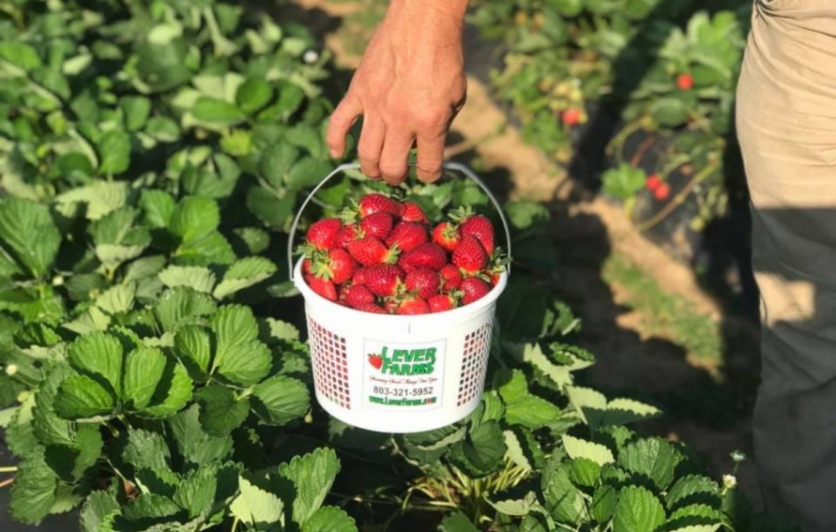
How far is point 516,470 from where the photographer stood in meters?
2.71

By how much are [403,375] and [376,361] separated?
0.07 metres

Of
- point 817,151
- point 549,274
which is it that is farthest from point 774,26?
point 549,274

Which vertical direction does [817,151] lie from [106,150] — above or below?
above

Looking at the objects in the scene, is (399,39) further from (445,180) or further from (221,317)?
(445,180)

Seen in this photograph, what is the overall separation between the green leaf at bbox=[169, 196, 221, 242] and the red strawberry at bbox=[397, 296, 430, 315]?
1.04 m

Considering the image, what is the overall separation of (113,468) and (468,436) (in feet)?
2.52

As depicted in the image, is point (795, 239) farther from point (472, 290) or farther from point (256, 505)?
point (256, 505)

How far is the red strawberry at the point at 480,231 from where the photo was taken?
8.13 ft

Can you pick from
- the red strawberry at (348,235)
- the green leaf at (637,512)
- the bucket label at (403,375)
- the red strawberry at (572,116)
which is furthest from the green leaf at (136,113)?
the green leaf at (637,512)

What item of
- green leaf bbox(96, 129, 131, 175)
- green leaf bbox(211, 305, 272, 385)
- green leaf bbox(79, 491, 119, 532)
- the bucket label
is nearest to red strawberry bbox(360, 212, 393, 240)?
the bucket label

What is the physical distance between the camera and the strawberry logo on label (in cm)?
234

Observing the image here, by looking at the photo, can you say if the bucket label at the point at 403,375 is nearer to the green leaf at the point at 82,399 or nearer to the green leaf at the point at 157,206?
the green leaf at the point at 82,399

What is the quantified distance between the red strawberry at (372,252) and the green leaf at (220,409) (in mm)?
421

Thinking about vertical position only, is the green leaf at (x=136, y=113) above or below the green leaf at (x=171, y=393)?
below
